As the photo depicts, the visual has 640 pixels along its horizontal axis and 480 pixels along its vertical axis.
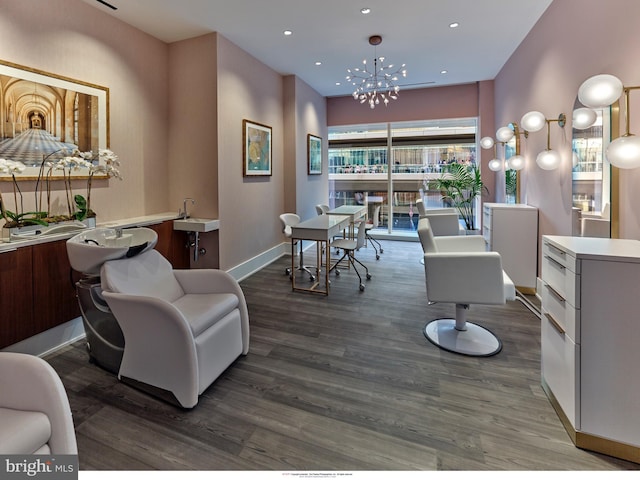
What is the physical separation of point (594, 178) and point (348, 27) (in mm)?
2981

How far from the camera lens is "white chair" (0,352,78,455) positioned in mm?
1138

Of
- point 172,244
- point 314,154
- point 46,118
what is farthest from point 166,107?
point 314,154

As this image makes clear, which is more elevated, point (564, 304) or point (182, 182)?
point (182, 182)

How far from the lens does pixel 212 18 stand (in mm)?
3604

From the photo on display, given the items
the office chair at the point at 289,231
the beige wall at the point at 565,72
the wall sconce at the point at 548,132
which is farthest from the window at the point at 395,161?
the wall sconce at the point at 548,132

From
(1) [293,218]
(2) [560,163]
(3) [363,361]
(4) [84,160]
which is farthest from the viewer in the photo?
(1) [293,218]

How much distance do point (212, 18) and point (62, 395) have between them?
150 inches

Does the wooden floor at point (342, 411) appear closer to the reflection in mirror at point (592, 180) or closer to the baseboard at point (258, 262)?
the reflection in mirror at point (592, 180)

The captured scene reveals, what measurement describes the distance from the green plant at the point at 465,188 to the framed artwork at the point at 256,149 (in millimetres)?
3297

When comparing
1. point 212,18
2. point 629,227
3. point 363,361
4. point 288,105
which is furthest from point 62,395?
point 288,105

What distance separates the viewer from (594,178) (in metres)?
2.65

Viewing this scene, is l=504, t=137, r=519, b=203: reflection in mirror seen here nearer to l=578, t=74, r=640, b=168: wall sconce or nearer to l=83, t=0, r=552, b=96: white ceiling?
l=83, t=0, r=552, b=96: white ceiling

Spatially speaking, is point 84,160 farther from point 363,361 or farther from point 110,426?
point 363,361

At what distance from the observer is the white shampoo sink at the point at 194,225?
150 inches
